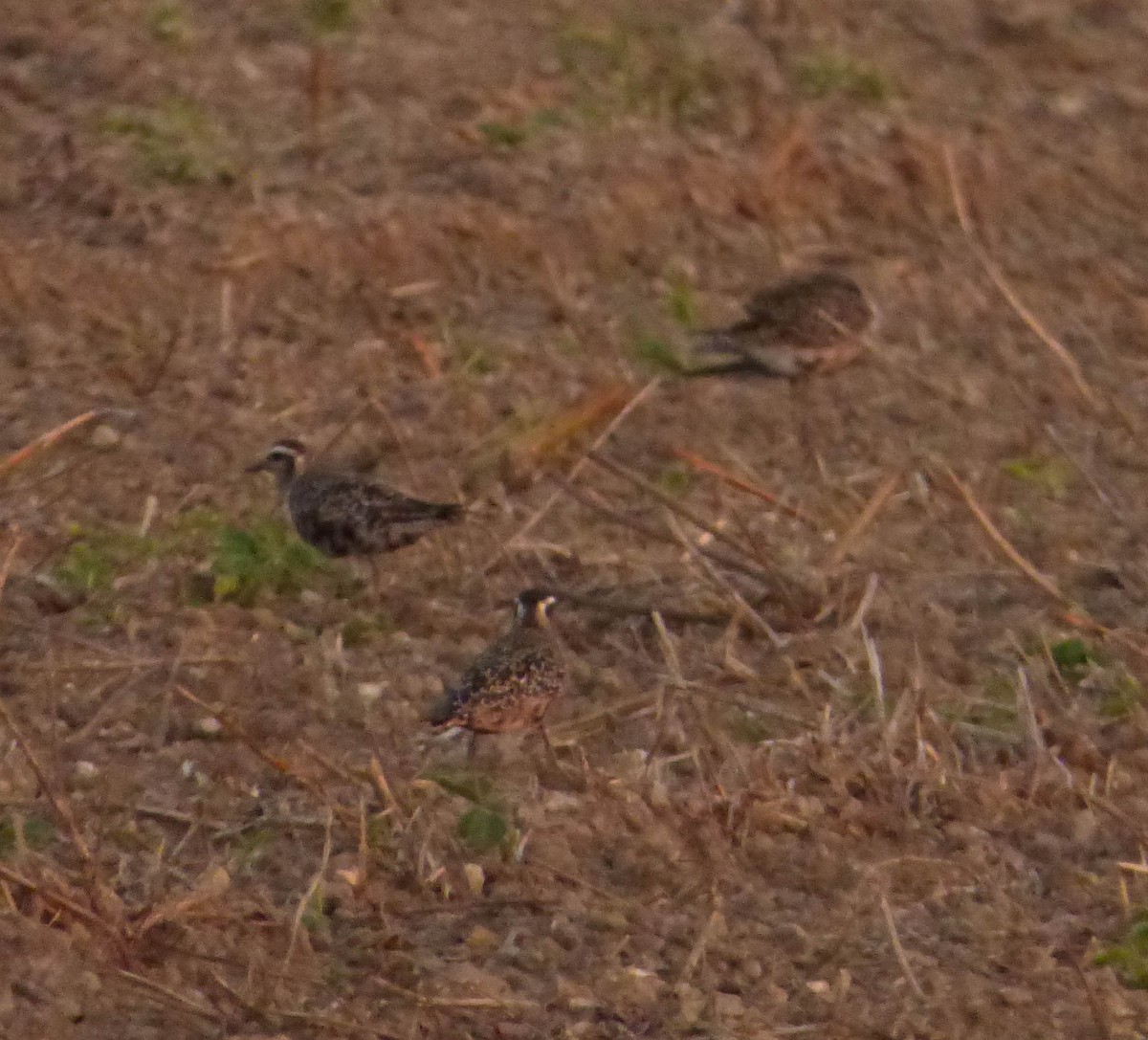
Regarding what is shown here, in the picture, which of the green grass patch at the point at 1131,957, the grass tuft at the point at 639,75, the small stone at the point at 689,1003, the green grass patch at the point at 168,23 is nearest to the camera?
the small stone at the point at 689,1003

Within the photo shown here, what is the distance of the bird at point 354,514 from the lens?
686cm

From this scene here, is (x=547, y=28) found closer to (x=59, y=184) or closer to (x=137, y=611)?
(x=59, y=184)

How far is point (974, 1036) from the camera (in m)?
5.18

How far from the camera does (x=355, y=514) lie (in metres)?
6.85

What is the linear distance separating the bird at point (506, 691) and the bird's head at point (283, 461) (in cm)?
121

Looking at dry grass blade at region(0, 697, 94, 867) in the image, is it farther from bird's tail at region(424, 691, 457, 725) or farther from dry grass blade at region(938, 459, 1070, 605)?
dry grass blade at region(938, 459, 1070, 605)

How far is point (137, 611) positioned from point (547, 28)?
4.30 meters

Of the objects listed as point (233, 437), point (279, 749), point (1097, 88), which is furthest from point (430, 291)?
point (1097, 88)

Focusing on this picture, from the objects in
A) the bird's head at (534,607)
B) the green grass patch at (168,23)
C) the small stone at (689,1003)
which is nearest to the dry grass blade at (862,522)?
the bird's head at (534,607)

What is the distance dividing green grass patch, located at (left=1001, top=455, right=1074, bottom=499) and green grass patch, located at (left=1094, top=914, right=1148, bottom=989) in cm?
252

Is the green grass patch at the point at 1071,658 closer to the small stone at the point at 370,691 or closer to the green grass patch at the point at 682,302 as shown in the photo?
the small stone at the point at 370,691

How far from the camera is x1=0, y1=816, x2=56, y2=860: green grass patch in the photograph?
5324mm

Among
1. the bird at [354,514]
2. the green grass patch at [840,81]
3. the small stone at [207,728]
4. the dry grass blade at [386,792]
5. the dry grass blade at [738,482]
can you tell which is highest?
the green grass patch at [840,81]

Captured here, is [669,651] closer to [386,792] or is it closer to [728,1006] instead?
[386,792]
